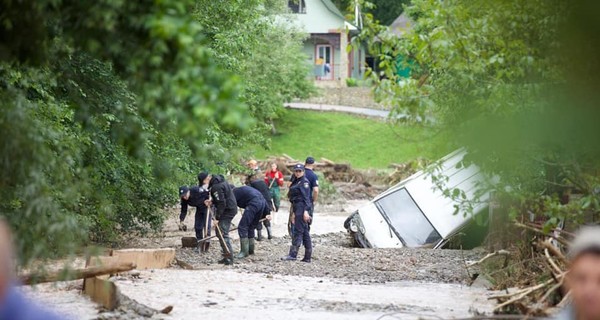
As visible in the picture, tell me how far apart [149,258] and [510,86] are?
26.3ft

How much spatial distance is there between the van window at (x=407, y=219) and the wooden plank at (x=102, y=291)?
426 inches

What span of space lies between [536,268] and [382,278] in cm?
383

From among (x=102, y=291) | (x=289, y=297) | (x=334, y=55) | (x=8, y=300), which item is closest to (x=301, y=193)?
(x=289, y=297)

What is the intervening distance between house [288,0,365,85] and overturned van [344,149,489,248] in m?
49.5

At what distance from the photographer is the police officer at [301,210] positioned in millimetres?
20609

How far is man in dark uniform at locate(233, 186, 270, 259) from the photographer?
2125 cm

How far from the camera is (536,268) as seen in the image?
15.5 m

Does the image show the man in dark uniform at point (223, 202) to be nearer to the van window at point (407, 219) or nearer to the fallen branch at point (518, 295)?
the van window at point (407, 219)

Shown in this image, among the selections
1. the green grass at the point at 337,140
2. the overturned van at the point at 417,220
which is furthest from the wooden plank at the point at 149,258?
the green grass at the point at 337,140

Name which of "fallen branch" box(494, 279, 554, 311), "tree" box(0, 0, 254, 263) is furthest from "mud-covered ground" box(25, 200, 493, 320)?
"tree" box(0, 0, 254, 263)

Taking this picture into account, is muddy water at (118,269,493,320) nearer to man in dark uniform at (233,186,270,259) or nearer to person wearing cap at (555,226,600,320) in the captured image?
man in dark uniform at (233,186,270,259)

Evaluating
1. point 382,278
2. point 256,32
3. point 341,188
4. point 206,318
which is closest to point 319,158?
point 341,188

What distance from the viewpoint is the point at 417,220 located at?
24.3 metres

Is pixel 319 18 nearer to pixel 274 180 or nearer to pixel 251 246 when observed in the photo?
pixel 274 180
